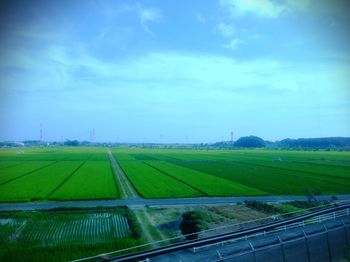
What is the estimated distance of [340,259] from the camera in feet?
28.9

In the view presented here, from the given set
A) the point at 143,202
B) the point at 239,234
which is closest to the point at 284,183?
the point at 143,202

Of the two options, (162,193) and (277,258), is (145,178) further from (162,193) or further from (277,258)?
(277,258)

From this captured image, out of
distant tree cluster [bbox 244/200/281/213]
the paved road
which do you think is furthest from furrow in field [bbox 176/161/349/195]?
distant tree cluster [bbox 244/200/281/213]

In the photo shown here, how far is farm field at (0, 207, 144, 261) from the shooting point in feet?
39.8

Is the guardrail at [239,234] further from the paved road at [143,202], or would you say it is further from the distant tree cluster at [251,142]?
the distant tree cluster at [251,142]

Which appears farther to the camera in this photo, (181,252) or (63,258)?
(63,258)

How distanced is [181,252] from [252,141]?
139830mm

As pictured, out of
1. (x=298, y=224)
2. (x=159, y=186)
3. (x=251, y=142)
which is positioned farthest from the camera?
(x=251, y=142)

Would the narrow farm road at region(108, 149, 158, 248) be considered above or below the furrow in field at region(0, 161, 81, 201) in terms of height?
below

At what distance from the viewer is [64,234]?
14.8 meters

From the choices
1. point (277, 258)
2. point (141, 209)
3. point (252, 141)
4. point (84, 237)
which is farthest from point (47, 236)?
point (252, 141)

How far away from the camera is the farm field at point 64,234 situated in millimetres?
12117

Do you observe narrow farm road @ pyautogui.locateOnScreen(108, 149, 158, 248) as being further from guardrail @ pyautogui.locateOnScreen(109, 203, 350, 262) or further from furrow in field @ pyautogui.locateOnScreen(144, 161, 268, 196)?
furrow in field @ pyautogui.locateOnScreen(144, 161, 268, 196)

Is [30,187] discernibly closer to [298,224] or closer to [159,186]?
[159,186]
